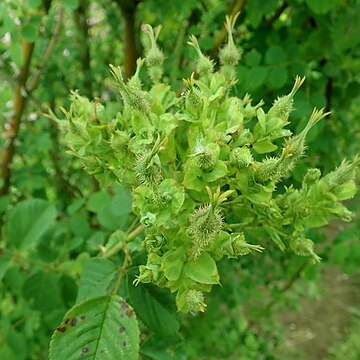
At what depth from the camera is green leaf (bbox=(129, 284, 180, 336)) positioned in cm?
101

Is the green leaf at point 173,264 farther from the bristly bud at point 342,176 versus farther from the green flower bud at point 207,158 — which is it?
the bristly bud at point 342,176

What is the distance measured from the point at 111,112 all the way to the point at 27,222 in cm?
49

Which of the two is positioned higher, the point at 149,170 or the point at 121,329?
the point at 149,170

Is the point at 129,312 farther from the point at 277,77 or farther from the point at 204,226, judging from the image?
the point at 277,77

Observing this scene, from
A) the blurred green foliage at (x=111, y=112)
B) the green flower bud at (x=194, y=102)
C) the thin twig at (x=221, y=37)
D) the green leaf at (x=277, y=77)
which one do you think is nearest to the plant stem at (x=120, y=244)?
the blurred green foliage at (x=111, y=112)

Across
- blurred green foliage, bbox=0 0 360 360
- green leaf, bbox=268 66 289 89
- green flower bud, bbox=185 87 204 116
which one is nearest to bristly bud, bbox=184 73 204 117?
green flower bud, bbox=185 87 204 116

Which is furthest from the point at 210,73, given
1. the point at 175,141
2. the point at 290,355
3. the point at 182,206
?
the point at 290,355

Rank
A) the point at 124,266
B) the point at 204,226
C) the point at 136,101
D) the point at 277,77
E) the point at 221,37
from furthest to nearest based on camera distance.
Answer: the point at 221,37 < the point at 277,77 < the point at 124,266 < the point at 136,101 < the point at 204,226

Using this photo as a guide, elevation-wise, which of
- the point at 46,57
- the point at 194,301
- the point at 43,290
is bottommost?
the point at 43,290

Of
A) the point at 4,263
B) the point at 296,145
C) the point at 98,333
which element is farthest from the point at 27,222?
the point at 296,145

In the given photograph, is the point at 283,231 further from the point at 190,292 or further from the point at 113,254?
the point at 113,254

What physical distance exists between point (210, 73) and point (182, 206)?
0.25 metres

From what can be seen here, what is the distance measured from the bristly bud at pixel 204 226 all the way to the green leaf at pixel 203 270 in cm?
3

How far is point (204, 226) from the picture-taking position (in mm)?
754
